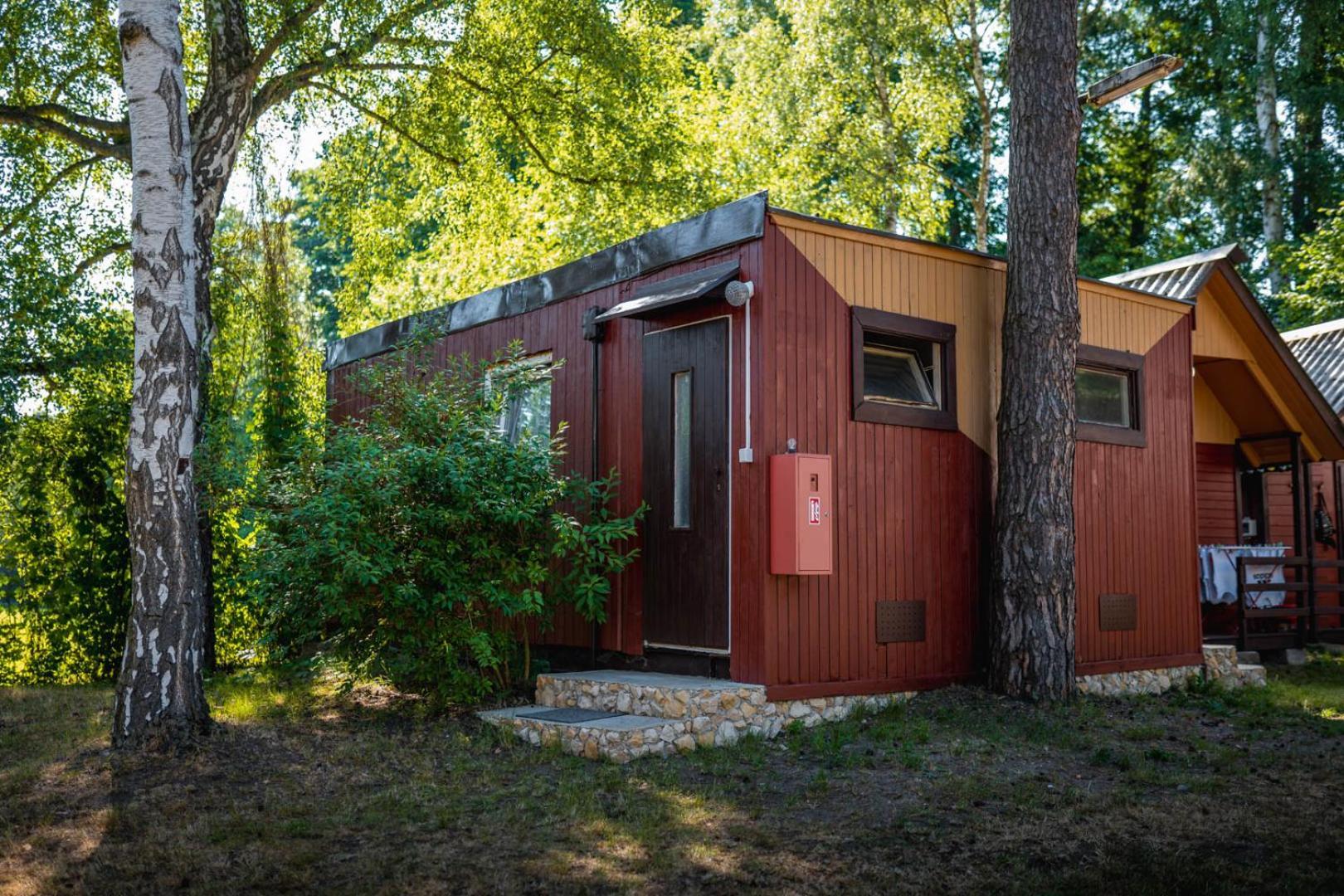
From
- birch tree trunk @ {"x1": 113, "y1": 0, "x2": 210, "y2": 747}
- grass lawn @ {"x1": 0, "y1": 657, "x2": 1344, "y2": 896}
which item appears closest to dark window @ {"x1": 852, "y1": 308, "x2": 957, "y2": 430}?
grass lawn @ {"x1": 0, "y1": 657, "x2": 1344, "y2": 896}

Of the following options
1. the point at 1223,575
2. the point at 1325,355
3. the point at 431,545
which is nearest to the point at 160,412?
the point at 431,545

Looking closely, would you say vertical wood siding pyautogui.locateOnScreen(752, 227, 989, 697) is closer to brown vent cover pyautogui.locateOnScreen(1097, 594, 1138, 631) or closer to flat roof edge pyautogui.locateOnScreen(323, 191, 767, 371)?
flat roof edge pyautogui.locateOnScreen(323, 191, 767, 371)

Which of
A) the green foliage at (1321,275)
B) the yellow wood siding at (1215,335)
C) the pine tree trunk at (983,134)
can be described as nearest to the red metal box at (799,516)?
the yellow wood siding at (1215,335)

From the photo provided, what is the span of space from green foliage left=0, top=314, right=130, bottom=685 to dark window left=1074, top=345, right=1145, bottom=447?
→ 789 cm

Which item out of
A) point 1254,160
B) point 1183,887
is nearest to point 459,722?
point 1183,887

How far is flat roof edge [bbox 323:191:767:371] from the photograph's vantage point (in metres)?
7.28

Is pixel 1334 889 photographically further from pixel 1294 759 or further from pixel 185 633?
pixel 185 633

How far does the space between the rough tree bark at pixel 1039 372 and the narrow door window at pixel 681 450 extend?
2186 mm

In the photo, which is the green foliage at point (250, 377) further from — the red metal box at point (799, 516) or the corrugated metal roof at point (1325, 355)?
the corrugated metal roof at point (1325, 355)

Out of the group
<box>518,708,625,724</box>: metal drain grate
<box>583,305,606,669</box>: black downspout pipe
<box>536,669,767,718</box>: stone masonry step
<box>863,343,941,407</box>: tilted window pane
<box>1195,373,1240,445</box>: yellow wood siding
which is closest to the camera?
<box>536,669,767,718</box>: stone masonry step

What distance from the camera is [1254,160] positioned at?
20.1 metres

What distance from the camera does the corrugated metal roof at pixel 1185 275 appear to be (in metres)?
10.7

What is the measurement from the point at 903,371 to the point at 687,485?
67.5 inches

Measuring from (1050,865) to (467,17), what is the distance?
10338 mm
